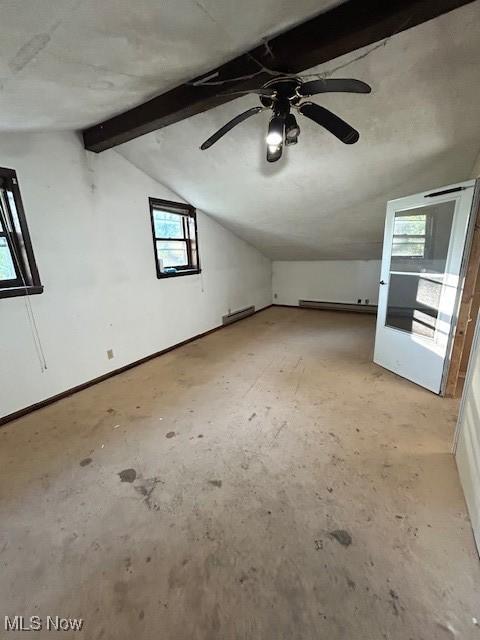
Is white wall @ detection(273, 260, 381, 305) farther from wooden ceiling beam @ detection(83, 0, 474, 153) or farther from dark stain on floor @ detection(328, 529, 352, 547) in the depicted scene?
dark stain on floor @ detection(328, 529, 352, 547)

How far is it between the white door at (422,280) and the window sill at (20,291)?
339 cm

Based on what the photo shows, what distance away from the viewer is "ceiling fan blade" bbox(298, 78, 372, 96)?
4.25 feet

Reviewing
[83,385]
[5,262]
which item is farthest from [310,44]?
[83,385]

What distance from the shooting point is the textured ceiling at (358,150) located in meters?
1.62

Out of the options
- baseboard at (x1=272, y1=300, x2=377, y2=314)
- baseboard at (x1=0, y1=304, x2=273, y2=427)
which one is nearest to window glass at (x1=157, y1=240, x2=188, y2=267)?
baseboard at (x1=0, y1=304, x2=273, y2=427)

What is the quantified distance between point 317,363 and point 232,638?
8.45ft

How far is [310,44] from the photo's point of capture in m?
1.44

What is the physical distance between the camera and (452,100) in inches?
73.5

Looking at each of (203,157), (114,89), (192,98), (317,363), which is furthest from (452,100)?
(317,363)

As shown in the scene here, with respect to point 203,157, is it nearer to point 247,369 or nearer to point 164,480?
point 247,369

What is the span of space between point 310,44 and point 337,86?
343mm

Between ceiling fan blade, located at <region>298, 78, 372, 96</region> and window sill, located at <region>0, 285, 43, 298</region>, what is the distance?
2.48m

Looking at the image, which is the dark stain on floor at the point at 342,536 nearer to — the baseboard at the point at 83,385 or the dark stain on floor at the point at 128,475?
the dark stain on floor at the point at 128,475

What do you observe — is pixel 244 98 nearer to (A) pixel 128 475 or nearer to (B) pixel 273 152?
(B) pixel 273 152
